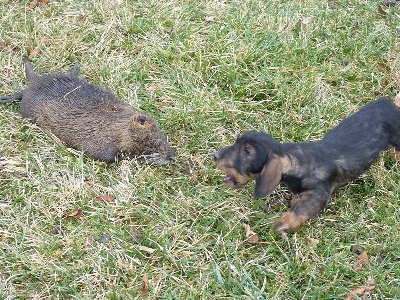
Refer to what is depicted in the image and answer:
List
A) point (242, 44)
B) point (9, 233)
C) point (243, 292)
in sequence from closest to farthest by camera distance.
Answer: point (243, 292) < point (9, 233) < point (242, 44)

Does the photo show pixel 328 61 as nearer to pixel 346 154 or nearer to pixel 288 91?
pixel 288 91

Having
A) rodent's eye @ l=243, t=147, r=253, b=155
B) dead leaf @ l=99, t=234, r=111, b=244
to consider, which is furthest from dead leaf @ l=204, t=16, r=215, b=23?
dead leaf @ l=99, t=234, r=111, b=244

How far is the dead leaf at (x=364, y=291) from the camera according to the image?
4000 millimetres

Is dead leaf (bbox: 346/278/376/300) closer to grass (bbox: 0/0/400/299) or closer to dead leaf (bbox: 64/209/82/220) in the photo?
grass (bbox: 0/0/400/299)

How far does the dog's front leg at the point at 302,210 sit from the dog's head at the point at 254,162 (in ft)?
1.38

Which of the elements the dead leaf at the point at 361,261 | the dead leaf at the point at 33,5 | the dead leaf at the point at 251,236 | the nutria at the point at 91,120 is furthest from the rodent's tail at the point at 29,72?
the dead leaf at the point at 361,261

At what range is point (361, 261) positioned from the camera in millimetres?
4293

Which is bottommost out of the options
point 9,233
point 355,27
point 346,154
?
point 9,233

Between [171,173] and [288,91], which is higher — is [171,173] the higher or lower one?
the lower one

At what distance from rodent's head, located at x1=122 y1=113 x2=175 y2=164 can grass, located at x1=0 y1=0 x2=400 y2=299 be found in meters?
0.13

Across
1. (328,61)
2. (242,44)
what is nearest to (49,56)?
(242,44)

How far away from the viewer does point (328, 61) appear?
6.41m

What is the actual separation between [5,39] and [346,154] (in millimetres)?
4405

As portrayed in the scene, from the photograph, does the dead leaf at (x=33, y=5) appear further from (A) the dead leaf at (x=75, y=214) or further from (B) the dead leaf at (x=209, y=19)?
(A) the dead leaf at (x=75, y=214)
